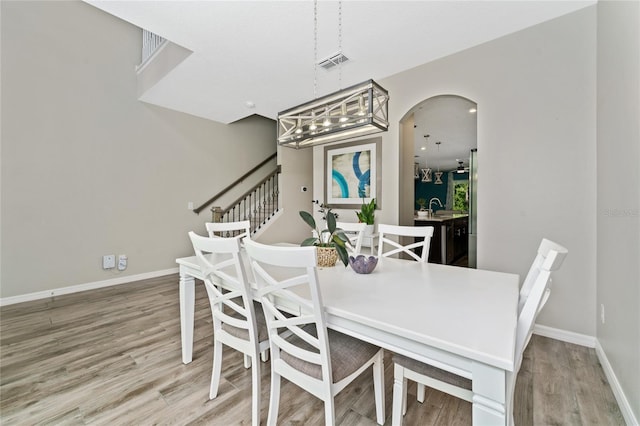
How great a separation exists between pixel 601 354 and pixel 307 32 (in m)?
3.39

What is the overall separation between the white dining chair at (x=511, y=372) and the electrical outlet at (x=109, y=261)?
4.08m

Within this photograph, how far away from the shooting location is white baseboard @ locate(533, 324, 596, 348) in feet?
6.98

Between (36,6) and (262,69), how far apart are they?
284 centimetres

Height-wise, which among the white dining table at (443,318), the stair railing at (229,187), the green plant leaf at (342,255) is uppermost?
the stair railing at (229,187)

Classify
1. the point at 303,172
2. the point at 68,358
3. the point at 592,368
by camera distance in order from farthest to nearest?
the point at 303,172
the point at 68,358
the point at 592,368

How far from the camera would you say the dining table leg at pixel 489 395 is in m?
0.75

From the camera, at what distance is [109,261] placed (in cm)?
372

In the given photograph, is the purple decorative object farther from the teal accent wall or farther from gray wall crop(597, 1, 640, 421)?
the teal accent wall

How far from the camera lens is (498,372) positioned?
0.75 m

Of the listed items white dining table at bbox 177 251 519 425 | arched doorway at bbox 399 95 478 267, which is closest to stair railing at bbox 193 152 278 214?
arched doorway at bbox 399 95 478 267

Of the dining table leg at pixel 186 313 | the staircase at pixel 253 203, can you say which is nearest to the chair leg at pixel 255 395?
the dining table leg at pixel 186 313

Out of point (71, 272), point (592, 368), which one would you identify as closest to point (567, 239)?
point (592, 368)

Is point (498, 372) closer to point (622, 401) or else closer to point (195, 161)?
point (622, 401)

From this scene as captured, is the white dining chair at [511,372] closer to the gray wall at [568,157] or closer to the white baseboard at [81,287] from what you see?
the gray wall at [568,157]
